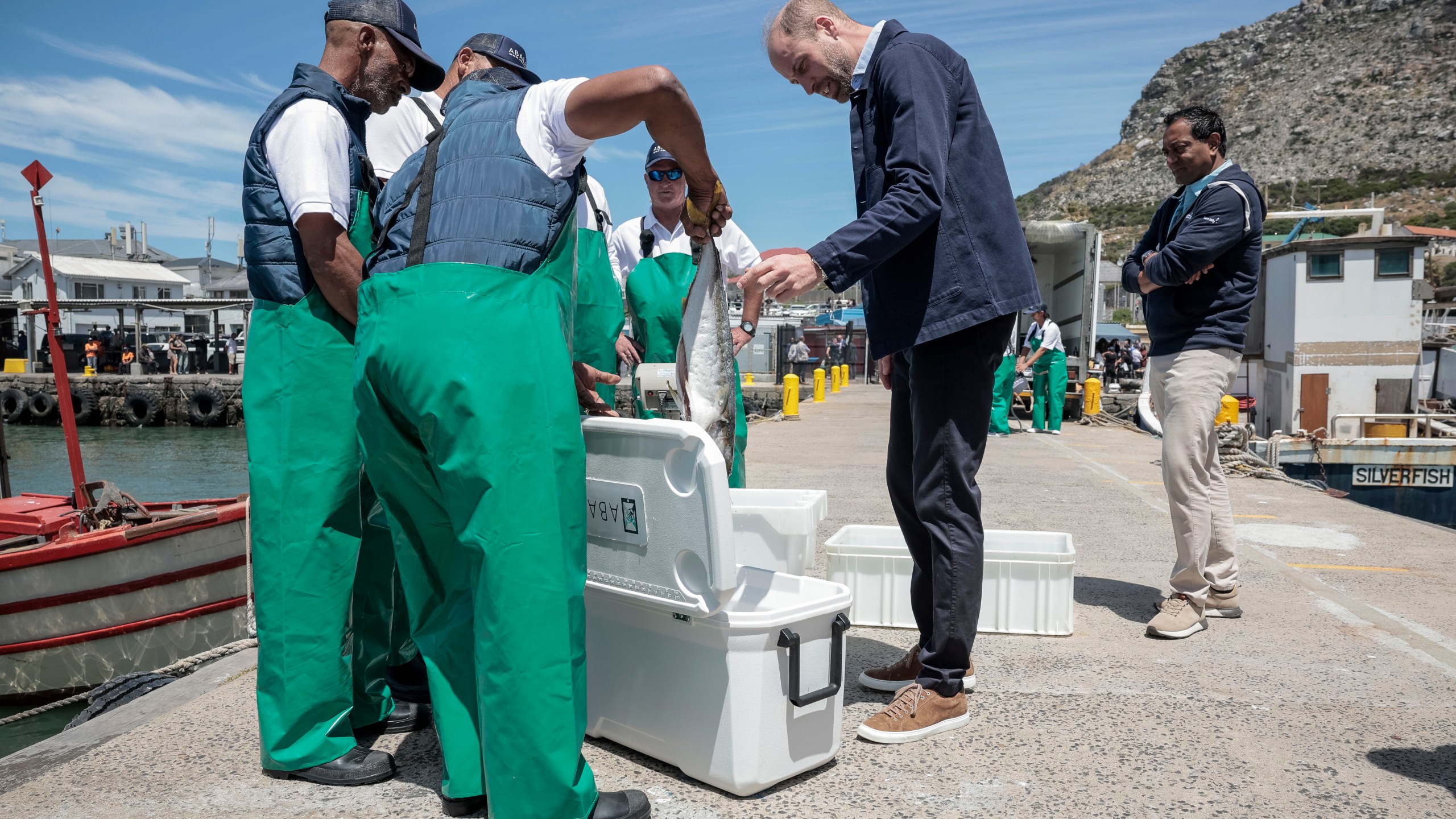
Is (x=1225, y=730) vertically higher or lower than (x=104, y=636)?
higher

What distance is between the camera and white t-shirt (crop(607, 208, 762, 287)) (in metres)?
4.35

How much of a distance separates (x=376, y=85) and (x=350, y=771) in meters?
1.83

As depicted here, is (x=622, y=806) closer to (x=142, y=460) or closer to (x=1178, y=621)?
(x=1178, y=621)

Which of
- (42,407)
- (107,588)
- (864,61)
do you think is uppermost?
(864,61)

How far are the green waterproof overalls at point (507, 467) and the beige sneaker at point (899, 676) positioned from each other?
127cm

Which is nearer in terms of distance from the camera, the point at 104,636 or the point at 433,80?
the point at 433,80

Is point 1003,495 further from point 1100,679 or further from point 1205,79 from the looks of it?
point 1205,79

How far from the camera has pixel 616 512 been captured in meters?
2.18

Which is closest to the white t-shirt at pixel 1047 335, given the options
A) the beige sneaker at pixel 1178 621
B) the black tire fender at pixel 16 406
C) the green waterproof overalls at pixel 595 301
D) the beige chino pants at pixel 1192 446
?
the beige chino pants at pixel 1192 446

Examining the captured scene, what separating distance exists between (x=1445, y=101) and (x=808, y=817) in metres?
129

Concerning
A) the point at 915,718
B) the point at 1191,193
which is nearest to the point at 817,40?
the point at 915,718

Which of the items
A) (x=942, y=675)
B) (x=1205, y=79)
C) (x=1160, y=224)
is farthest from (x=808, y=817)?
(x=1205, y=79)

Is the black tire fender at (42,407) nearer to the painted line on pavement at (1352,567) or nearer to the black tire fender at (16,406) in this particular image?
the black tire fender at (16,406)

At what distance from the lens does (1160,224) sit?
4121 millimetres
